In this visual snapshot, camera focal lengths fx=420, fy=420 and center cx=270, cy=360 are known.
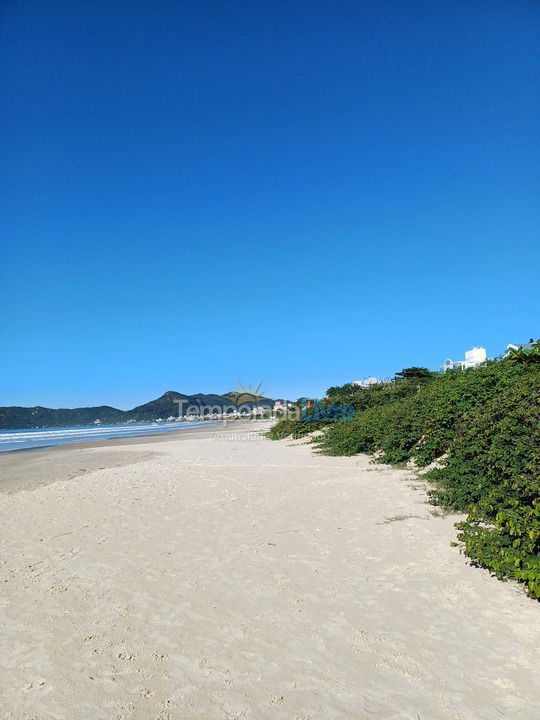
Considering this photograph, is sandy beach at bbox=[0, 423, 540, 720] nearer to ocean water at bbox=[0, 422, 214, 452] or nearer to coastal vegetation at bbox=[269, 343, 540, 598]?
coastal vegetation at bbox=[269, 343, 540, 598]

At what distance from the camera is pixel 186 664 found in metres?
3.36

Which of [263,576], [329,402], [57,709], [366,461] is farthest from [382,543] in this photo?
[329,402]

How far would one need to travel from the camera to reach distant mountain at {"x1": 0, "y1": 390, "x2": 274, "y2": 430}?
130 m

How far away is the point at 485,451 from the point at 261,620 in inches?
186

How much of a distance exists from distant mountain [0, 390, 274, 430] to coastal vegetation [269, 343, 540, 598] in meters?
116

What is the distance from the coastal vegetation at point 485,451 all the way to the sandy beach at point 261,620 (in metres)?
0.37

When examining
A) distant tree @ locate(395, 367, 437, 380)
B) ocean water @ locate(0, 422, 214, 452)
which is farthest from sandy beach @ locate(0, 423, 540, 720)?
ocean water @ locate(0, 422, 214, 452)

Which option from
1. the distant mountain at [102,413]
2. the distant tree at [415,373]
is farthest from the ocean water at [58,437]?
the distant mountain at [102,413]

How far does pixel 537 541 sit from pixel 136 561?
15.6 feet

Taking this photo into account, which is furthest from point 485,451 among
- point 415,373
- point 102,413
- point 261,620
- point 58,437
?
point 102,413

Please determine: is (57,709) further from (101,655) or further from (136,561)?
(136,561)

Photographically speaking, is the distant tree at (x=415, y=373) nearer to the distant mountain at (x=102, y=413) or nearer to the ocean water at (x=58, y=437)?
the ocean water at (x=58, y=437)

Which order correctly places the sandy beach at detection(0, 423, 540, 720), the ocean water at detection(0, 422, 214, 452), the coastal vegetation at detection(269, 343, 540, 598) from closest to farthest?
the sandy beach at detection(0, 423, 540, 720) < the coastal vegetation at detection(269, 343, 540, 598) < the ocean water at detection(0, 422, 214, 452)

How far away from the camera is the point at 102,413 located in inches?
6088
